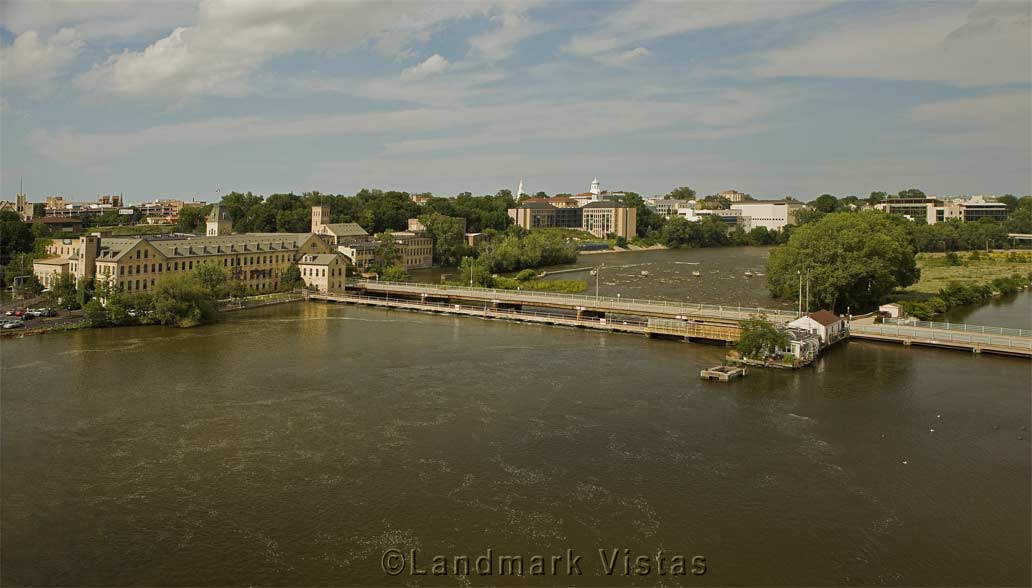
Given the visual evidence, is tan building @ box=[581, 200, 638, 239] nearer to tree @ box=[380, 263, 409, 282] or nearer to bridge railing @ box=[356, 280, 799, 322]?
tree @ box=[380, 263, 409, 282]

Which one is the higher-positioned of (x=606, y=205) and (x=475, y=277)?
(x=606, y=205)

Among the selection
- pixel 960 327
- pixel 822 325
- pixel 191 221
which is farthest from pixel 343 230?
pixel 960 327

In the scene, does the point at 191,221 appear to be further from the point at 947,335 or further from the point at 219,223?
the point at 947,335

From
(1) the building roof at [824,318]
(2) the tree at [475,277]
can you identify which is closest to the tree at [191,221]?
(2) the tree at [475,277]

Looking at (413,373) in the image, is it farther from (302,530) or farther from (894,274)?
(894,274)

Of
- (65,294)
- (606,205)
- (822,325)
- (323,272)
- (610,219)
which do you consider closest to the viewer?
(822,325)

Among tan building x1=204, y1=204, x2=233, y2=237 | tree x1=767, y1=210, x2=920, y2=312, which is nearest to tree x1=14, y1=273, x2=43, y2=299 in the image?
tan building x1=204, y1=204, x2=233, y2=237
